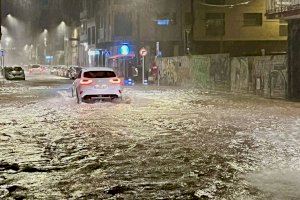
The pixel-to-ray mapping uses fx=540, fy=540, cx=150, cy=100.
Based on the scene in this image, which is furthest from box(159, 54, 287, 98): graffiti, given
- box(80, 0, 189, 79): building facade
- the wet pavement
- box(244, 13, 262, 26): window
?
box(244, 13, 262, 26): window

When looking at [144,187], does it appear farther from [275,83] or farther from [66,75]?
[66,75]

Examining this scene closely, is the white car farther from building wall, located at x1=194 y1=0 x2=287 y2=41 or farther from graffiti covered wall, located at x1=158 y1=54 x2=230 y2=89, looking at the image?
building wall, located at x1=194 y1=0 x2=287 y2=41

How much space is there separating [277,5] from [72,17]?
64.5 m

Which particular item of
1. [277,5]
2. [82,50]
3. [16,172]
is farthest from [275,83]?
[82,50]

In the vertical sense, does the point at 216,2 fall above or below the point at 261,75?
Result: above

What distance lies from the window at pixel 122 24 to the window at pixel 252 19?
12.7 metres

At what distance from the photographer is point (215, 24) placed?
58000 millimetres

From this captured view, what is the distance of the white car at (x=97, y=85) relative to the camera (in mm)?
23438

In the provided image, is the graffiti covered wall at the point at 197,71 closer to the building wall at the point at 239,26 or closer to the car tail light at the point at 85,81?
the car tail light at the point at 85,81

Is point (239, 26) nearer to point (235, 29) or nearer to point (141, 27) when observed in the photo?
point (235, 29)

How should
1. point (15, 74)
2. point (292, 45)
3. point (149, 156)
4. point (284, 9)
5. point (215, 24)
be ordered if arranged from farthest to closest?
1. point (215, 24)
2. point (15, 74)
3. point (292, 45)
4. point (284, 9)
5. point (149, 156)

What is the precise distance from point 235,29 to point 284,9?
3290cm

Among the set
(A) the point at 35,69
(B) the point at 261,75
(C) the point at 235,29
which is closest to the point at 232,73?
(B) the point at 261,75

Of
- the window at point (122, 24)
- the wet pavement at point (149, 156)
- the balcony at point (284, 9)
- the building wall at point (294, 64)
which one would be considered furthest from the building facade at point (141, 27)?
the wet pavement at point (149, 156)
